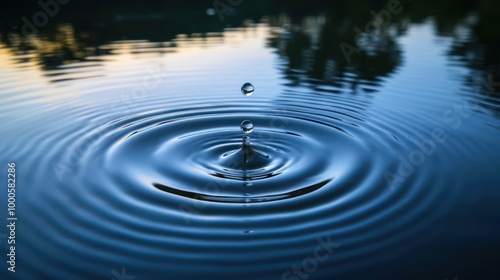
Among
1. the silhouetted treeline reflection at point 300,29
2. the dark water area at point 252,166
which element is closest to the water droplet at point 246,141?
the dark water area at point 252,166

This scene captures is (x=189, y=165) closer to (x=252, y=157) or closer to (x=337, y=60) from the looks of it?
(x=252, y=157)

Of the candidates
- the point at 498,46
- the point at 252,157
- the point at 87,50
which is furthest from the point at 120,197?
the point at 498,46

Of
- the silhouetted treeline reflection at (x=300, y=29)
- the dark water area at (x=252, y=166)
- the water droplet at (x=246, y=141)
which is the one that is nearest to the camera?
the dark water area at (x=252, y=166)

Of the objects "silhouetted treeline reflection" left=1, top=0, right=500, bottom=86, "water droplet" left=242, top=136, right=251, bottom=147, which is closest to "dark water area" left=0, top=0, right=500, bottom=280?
"water droplet" left=242, top=136, right=251, bottom=147

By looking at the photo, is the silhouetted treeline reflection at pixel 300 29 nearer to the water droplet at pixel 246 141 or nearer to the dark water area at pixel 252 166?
the dark water area at pixel 252 166

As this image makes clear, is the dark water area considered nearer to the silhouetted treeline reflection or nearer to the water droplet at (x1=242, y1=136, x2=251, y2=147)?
the water droplet at (x1=242, y1=136, x2=251, y2=147)

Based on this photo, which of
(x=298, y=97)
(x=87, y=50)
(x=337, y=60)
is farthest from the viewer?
(x=87, y=50)

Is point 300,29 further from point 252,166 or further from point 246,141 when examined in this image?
point 252,166

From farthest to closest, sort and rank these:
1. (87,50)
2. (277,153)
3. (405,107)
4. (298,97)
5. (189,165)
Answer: (87,50)
(298,97)
(405,107)
(277,153)
(189,165)
